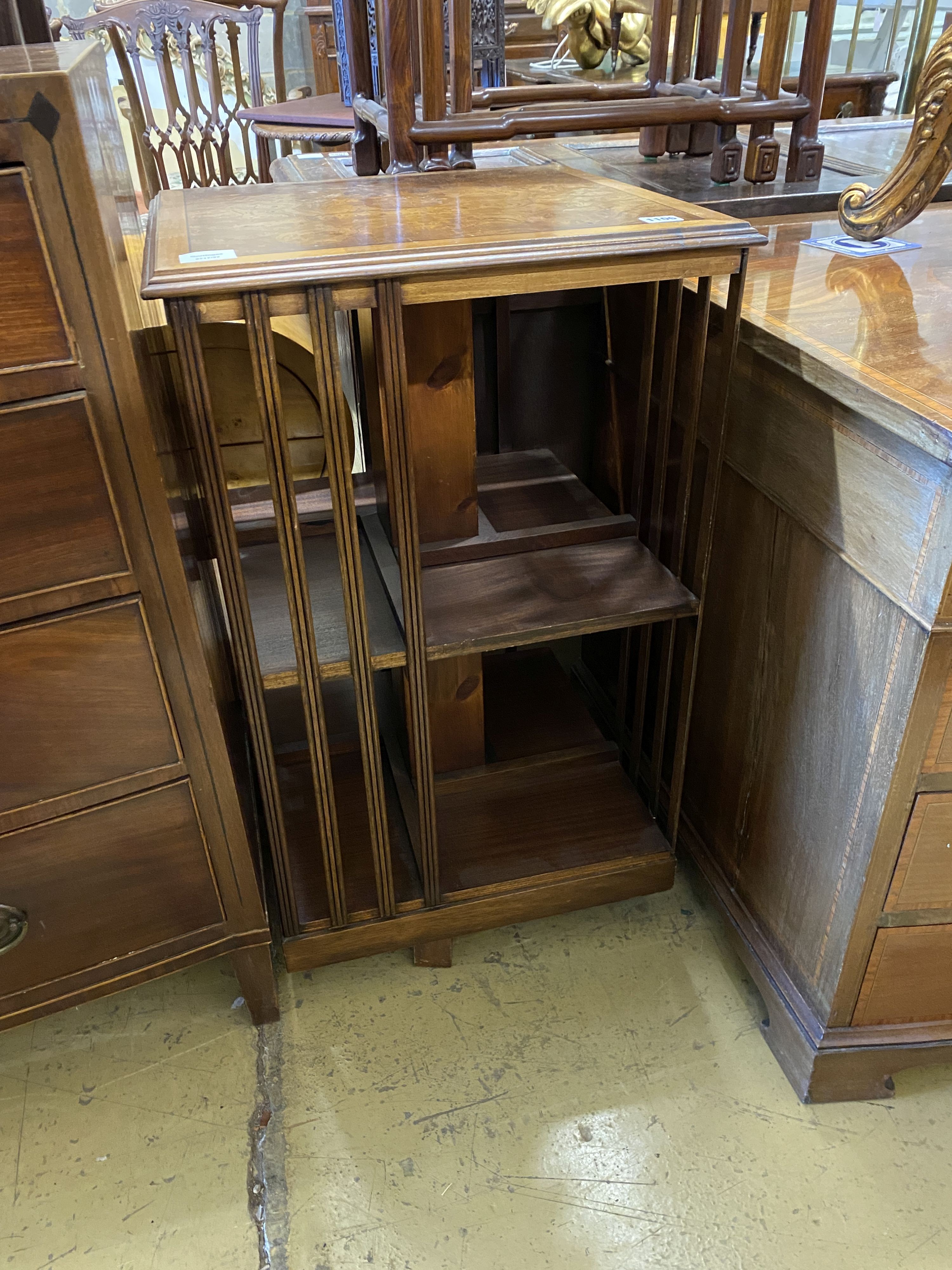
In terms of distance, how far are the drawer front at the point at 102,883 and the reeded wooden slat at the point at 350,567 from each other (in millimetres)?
220

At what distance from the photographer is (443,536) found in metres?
1.31

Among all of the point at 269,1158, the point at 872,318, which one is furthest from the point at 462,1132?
the point at 872,318

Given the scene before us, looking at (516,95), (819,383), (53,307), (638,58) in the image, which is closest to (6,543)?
(53,307)

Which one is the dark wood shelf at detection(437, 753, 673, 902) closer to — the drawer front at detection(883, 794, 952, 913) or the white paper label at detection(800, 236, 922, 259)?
the drawer front at detection(883, 794, 952, 913)

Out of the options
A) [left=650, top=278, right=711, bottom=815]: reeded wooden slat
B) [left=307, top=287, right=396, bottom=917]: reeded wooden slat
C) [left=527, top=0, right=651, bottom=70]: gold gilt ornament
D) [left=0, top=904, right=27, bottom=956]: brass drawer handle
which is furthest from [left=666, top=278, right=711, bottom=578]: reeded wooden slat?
[left=527, top=0, right=651, bottom=70]: gold gilt ornament

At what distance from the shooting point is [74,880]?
106 centimetres

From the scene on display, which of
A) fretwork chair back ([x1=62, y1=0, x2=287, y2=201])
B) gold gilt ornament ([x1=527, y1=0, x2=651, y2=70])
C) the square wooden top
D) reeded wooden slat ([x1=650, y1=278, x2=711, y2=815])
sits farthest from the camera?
fretwork chair back ([x1=62, y1=0, x2=287, y2=201])

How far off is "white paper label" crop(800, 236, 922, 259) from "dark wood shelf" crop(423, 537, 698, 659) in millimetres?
526

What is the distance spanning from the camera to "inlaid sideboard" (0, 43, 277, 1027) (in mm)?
754

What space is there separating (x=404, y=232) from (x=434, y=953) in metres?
0.98

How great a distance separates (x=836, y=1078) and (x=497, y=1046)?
0.44m

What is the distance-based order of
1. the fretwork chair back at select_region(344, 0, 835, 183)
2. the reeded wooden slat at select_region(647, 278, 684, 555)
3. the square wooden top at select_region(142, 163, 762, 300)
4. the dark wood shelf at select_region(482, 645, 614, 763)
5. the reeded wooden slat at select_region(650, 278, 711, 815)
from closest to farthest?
the square wooden top at select_region(142, 163, 762, 300) < the reeded wooden slat at select_region(650, 278, 711, 815) < the reeded wooden slat at select_region(647, 278, 684, 555) < the fretwork chair back at select_region(344, 0, 835, 183) < the dark wood shelf at select_region(482, 645, 614, 763)

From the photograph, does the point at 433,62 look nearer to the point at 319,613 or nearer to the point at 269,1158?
the point at 319,613

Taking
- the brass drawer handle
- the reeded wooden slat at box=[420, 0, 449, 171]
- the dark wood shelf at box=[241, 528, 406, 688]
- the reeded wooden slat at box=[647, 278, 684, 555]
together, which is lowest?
the brass drawer handle
